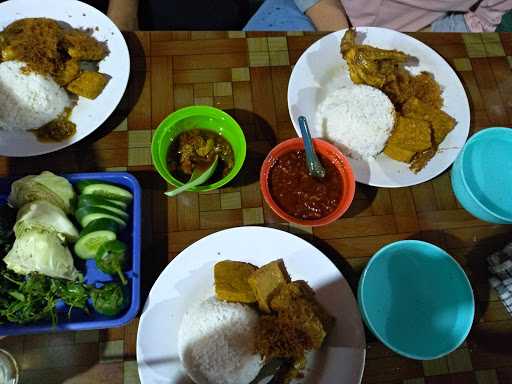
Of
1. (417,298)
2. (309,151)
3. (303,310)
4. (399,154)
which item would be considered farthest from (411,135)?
(303,310)

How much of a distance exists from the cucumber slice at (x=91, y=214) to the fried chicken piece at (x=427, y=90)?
101 cm

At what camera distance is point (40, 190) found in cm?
110

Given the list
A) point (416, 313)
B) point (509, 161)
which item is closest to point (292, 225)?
point (416, 313)

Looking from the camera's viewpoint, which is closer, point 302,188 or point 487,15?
point 302,188

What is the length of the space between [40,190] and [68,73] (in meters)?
0.41

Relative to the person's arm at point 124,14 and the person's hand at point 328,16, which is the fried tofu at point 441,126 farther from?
the person's arm at point 124,14

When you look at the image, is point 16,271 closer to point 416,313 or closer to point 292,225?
point 292,225

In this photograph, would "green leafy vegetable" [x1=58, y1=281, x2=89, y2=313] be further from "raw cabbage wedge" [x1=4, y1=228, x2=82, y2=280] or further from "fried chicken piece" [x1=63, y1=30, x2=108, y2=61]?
"fried chicken piece" [x1=63, y1=30, x2=108, y2=61]

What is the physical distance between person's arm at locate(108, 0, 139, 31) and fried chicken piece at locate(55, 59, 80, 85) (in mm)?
370

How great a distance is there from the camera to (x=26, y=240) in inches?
41.0

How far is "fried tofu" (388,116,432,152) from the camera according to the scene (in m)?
1.26

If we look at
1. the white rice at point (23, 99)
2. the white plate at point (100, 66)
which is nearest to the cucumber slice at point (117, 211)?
the white plate at point (100, 66)

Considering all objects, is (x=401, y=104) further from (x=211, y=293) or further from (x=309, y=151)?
Answer: (x=211, y=293)

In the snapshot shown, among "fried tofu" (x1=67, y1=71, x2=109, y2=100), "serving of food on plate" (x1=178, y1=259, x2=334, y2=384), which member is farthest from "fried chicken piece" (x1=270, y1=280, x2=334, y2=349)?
"fried tofu" (x1=67, y1=71, x2=109, y2=100)
